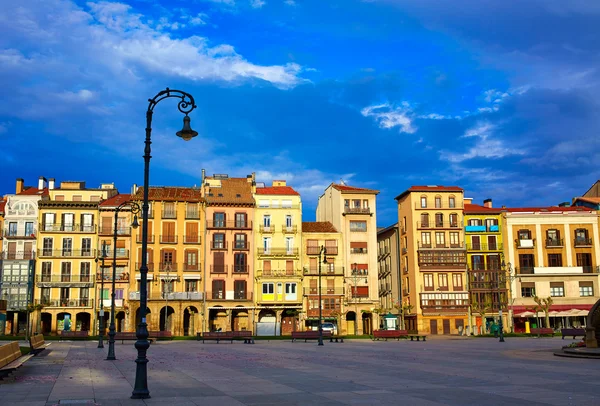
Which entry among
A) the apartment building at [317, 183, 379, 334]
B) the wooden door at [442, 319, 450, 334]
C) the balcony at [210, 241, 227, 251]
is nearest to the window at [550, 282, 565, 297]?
the wooden door at [442, 319, 450, 334]

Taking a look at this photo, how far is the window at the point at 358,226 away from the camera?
262 ft

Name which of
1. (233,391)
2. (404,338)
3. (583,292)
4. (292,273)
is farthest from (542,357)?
(583,292)

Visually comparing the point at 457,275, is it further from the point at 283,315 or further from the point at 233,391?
the point at 233,391

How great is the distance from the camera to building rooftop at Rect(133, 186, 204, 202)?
76.9m

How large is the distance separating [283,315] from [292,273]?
5.02 m

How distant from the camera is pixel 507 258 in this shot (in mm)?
81562

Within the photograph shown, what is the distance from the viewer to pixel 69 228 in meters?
75.7

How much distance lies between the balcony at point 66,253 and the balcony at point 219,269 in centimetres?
1339

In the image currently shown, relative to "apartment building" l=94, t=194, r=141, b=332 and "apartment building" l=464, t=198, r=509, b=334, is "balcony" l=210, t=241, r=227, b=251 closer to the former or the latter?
"apartment building" l=94, t=194, r=141, b=332

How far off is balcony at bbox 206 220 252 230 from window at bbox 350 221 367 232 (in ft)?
39.9

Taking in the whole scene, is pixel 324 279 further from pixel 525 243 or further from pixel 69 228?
pixel 69 228

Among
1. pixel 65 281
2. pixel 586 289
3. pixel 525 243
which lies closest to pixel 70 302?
pixel 65 281

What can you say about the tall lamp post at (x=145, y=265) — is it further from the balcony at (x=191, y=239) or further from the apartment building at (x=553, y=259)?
the apartment building at (x=553, y=259)

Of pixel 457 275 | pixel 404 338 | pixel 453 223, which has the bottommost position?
pixel 404 338
